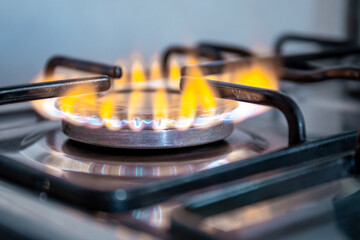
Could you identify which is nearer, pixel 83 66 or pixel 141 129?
pixel 141 129

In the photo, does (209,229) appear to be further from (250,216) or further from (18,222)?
(18,222)

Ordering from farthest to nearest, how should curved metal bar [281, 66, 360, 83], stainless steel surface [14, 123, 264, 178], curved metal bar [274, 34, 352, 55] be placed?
curved metal bar [274, 34, 352, 55], curved metal bar [281, 66, 360, 83], stainless steel surface [14, 123, 264, 178]

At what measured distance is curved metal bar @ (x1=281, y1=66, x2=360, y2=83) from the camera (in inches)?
27.9

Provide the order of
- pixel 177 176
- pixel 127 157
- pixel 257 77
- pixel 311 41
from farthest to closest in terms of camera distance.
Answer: pixel 311 41, pixel 257 77, pixel 127 157, pixel 177 176

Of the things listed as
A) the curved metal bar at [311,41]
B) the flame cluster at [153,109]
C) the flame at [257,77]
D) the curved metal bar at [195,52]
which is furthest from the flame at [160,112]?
the curved metal bar at [311,41]

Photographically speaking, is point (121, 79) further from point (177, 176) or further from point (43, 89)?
point (177, 176)

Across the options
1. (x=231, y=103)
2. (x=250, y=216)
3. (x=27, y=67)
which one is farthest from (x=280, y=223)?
(x=27, y=67)

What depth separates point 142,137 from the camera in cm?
55

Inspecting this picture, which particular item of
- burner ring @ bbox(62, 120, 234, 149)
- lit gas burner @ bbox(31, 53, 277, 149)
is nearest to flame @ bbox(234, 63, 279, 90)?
lit gas burner @ bbox(31, 53, 277, 149)

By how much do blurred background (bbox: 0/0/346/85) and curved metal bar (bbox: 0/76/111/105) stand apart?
34 centimetres

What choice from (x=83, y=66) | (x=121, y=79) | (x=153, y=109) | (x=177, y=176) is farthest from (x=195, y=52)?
(x=177, y=176)

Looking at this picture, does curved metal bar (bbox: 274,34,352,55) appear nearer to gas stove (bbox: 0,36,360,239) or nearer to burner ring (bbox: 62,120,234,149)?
gas stove (bbox: 0,36,360,239)

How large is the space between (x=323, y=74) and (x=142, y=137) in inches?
12.9

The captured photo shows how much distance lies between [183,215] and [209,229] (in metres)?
0.03
